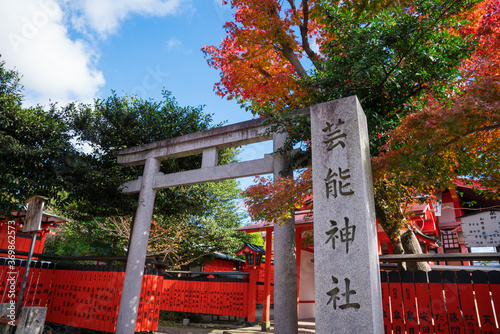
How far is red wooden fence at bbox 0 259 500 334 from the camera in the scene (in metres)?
4.72

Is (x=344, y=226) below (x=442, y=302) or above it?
above

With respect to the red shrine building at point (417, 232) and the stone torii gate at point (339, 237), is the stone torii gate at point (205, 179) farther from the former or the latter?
the red shrine building at point (417, 232)

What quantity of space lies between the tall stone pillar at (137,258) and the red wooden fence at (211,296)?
0.38 m

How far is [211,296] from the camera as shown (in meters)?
12.5

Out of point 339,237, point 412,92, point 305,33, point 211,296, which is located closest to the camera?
point 339,237

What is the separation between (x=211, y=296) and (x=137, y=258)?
560 centimetres

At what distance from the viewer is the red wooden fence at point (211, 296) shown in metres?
4.72

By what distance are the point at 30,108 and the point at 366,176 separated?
29.3 ft

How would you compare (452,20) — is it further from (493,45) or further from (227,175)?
(227,175)

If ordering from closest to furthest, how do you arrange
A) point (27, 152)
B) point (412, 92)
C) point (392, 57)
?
point (392, 57) → point (412, 92) → point (27, 152)

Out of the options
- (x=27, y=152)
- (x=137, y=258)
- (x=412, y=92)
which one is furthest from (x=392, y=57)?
(x=27, y=152)

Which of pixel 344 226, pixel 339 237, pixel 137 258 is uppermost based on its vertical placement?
pixel 344 226

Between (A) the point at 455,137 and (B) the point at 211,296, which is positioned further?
(B) the point at 211,296

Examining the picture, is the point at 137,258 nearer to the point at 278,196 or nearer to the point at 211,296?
the point at 278,196
